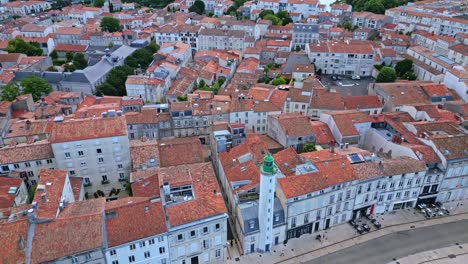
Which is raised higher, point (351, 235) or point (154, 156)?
point (154, 156)

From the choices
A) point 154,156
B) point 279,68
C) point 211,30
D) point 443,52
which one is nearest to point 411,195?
point 154,156

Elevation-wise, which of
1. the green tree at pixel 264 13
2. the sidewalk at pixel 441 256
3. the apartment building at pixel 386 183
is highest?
the green tree at pixel 264 13

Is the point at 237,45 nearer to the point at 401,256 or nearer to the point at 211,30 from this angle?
the point at 211,30

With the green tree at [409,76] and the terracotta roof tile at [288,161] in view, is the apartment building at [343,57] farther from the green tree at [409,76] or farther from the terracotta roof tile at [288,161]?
the terracotta roof tile at [288,161]

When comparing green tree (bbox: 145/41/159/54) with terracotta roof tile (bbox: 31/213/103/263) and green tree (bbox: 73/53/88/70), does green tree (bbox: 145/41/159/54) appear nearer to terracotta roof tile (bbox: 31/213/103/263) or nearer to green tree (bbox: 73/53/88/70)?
green tree (bbox: 73/53/88/70)

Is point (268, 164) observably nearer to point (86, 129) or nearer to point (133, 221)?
point (133, 221)

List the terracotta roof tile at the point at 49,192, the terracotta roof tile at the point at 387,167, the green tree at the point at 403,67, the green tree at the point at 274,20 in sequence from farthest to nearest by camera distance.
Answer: the green tree at the point at 274,20, the green tree at the point at 403,67, the terracotta roof tile at the point at 387,167, the terracotta roof tile at the point at 49,192

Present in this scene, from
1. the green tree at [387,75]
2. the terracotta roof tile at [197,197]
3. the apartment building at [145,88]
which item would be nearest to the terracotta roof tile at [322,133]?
the terracotta roof tile at [197,197]
